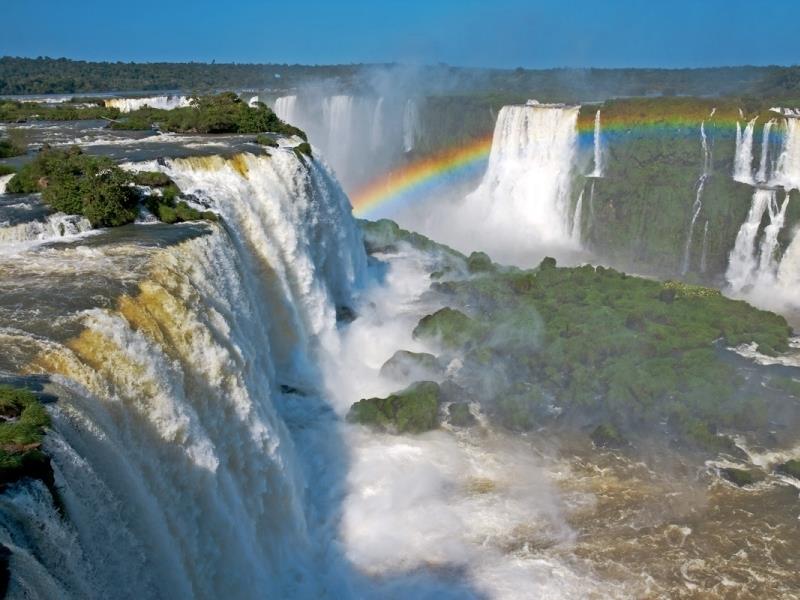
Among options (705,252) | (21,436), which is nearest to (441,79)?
(705,252)

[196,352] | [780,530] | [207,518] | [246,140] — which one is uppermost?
[246,140]

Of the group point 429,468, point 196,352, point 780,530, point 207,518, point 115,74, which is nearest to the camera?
Result: point 207,518

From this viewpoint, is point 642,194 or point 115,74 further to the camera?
point 115,74

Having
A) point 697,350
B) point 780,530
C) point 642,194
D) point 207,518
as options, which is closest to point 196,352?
point 207,518

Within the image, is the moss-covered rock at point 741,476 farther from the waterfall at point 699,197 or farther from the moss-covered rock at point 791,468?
the waterfall at point 699,197

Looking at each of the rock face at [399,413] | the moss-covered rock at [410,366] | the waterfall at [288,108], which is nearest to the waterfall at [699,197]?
the moss-covered rock at [410,366]

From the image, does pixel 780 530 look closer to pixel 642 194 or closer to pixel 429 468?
pixel 429 468

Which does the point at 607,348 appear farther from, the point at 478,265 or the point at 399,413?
the point at 478,265
